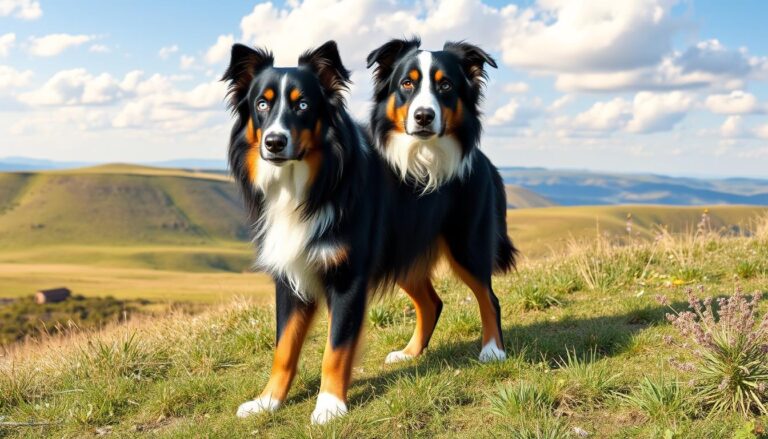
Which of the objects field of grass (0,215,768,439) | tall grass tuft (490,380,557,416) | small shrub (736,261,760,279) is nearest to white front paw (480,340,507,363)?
field of grass (0,215,768,439)

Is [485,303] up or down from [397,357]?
up

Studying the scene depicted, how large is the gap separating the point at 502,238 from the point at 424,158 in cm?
182

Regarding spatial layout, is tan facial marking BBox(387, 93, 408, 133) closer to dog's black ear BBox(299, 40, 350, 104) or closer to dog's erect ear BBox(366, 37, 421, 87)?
dog's erect ear BBox(366, 37, 421, 87)

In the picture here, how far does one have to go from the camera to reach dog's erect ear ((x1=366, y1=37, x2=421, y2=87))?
4949 mm

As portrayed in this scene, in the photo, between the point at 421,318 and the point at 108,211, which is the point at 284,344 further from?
the point at 108,211

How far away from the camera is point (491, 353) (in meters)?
5.37

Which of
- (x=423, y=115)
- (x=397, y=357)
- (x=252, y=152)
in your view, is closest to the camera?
(x=252, y=152)

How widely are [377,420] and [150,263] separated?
131 m

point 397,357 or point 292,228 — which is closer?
point 292,228

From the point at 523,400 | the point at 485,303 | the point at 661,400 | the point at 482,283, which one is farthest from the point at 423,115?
the point at 661,400

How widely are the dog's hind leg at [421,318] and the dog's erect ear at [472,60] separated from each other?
174 centimetres

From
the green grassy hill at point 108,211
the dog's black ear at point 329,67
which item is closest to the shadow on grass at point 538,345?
the dog's black ear at point 329,67

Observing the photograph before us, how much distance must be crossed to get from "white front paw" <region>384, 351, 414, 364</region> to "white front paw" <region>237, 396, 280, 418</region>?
1.23 metres

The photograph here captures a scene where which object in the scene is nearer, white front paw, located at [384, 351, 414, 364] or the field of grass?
the field of grass
